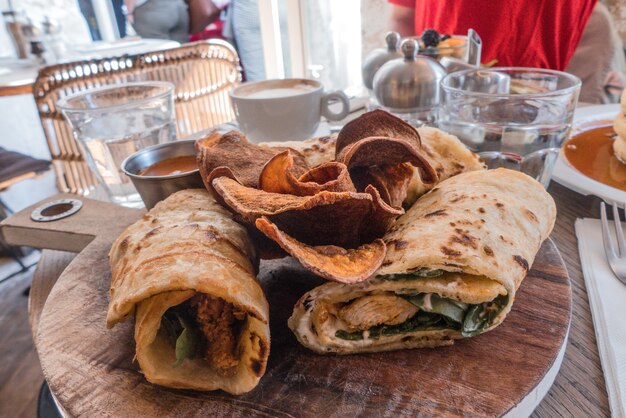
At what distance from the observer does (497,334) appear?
889mm

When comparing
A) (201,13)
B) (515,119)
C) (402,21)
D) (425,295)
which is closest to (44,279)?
(425,295)

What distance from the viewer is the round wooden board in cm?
76

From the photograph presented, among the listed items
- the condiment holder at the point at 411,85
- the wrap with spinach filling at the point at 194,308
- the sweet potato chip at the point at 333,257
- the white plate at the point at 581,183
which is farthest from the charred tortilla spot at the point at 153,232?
the condiment holder at the point at 411,85

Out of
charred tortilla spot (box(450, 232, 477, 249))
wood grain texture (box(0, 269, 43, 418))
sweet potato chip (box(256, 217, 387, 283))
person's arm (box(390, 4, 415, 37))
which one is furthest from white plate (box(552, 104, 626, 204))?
person's arm (box(390, 4, 415, 37))

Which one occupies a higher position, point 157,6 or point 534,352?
point 157,6

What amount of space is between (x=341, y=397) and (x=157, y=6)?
6583 mm

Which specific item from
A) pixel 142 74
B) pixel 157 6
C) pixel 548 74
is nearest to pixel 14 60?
pixel 142 74

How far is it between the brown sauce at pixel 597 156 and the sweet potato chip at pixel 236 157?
0.93 meters

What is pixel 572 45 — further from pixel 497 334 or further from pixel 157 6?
pixel 157 6

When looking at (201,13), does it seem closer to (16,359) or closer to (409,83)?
(16,359)

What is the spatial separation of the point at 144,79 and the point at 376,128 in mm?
2892

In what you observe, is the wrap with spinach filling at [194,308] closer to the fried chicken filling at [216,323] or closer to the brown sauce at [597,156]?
the fried chicken filling at [216,323]

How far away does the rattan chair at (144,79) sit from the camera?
2.92 meters

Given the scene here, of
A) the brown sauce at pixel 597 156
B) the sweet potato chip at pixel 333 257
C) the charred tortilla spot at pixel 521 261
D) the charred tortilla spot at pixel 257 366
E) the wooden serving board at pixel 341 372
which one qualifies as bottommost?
the wooden serving board at pixel 341 372
